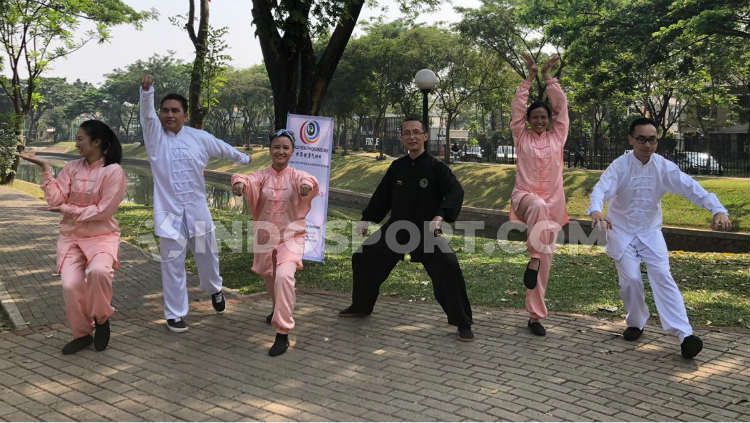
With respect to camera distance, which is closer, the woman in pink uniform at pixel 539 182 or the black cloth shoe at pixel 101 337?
the black cloth shoe at pixel 101 337

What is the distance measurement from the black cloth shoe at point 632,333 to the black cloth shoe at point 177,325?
12.6ft

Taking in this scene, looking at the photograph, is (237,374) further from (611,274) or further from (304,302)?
(611,274)

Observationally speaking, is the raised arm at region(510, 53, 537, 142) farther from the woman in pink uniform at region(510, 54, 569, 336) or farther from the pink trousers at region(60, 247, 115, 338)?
Answer: the pink trousers at region(60, 247, 115, 338)

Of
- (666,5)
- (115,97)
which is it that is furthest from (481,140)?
(115,97)

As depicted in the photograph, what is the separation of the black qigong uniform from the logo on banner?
7.80 feet

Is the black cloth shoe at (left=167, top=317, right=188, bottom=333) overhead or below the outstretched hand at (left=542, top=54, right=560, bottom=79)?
below

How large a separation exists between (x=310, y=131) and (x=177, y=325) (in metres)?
3.35

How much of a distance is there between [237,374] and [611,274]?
6.00 metres

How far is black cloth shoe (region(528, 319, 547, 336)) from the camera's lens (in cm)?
596

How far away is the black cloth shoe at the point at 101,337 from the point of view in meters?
5.41

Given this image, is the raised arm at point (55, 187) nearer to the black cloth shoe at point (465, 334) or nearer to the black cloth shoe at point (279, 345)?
the black cloth shoe at point (279, 345)

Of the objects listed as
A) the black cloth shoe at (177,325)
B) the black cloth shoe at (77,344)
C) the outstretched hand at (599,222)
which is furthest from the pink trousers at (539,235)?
the black cloth shoe at (77,344)

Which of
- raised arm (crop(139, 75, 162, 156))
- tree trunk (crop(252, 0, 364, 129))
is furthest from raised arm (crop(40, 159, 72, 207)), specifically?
tree trunk (crop(252, 0, 364, 129))

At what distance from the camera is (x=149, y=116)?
597cm
